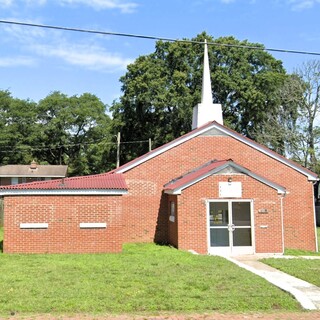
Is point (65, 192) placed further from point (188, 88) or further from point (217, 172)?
point (188, 88)

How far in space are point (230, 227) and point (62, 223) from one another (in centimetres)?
623

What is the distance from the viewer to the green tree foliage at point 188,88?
40.7m

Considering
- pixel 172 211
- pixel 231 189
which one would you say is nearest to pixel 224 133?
pixel 231 189

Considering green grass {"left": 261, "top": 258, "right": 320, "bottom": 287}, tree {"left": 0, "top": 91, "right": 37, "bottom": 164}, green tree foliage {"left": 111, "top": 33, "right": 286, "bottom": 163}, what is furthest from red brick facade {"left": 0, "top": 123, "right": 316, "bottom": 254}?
tree {"left": 0, "top": 91, "right": 37, "bottom": 164}

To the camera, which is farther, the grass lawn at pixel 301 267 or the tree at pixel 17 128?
the tree at pixel 17 128

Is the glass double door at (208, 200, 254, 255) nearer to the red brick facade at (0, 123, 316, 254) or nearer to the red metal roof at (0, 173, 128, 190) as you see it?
the red brick facade at (0, 123, 316, 254)

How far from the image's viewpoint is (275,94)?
40625 mm

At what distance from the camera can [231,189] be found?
623 inches

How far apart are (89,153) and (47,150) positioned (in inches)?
300

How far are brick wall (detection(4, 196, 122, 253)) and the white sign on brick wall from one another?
396 cm

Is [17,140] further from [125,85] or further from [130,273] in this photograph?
[130,273]

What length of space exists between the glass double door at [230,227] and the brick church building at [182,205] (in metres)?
0.04

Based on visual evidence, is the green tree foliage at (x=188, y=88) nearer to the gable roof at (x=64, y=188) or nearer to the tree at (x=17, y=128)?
the tree at (x=17, y=128)

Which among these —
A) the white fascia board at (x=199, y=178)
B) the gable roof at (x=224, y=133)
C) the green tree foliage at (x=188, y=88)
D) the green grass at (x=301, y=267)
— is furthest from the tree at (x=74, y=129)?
the green grass at (x=301, y=267)
